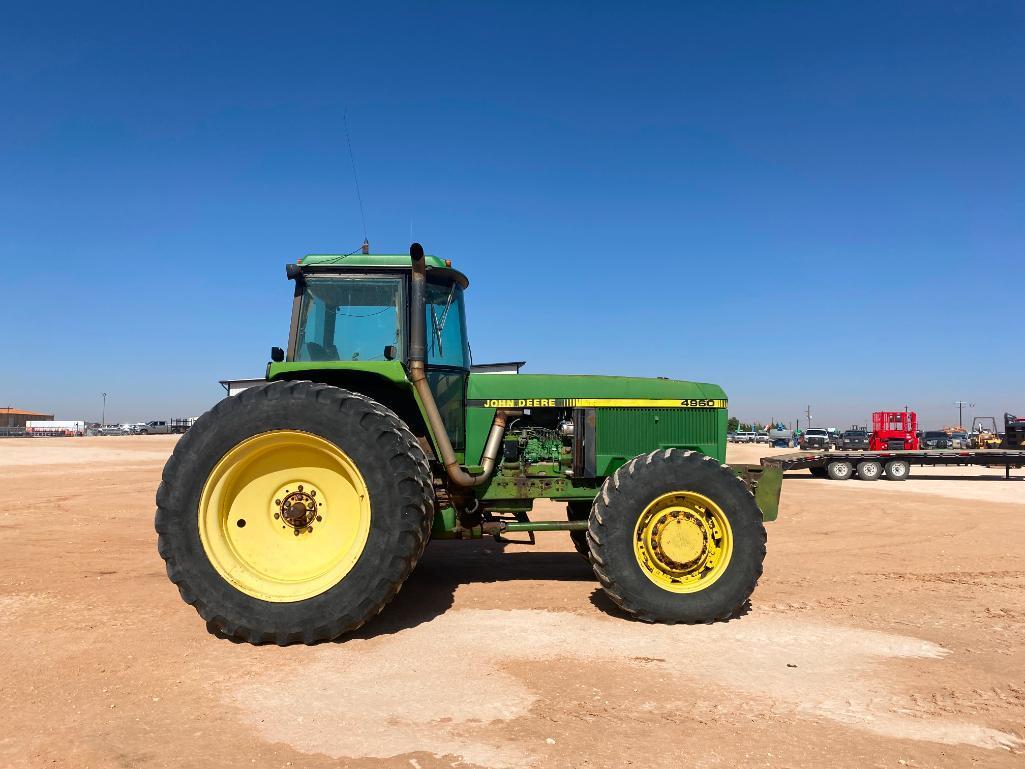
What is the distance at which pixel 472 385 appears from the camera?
5664mm

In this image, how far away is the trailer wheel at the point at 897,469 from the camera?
20.8 meters

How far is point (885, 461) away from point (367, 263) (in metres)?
20.6

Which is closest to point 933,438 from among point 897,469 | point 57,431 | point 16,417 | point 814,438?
point 814,438

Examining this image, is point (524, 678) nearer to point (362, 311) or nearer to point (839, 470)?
point (362, 311)

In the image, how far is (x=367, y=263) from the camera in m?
5.38

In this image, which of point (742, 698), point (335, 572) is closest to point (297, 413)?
point (335, 572)

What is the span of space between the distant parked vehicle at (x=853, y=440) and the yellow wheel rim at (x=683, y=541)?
2505 cm

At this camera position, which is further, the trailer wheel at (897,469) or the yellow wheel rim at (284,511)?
the trailer wheel at (897,469)

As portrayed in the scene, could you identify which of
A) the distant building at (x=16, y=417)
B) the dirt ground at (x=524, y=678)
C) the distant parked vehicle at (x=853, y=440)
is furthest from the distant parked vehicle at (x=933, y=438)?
the distant building at (x=16, y=417)

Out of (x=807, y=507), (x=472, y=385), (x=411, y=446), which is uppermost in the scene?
(x=472, y=385)

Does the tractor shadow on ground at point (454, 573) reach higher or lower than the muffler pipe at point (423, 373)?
lower

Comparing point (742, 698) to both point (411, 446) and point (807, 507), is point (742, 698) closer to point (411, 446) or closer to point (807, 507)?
point (411, 446)

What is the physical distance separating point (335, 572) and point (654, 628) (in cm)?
227

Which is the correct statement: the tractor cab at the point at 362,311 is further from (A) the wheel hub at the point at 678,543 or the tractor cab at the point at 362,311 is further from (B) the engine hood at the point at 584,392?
(A) the wheel hub at the point at 678,543
